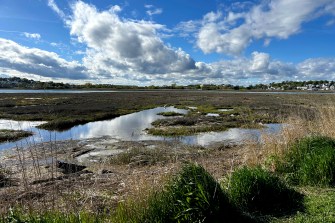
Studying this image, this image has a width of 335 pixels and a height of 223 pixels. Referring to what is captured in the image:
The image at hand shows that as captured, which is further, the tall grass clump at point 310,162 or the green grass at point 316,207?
the tall grass clump at point 310,162

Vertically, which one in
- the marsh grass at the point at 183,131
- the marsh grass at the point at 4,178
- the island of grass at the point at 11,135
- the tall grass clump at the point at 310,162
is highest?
the tall grass clump at the point at 310,162

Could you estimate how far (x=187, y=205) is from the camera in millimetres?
5926

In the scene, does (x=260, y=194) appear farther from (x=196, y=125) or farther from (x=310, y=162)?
(x=196, y=125)

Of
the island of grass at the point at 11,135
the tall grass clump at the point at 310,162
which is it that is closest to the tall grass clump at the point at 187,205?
the tall grass clump at the point at 310,162

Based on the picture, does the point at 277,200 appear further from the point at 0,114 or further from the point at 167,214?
the point at 0,114

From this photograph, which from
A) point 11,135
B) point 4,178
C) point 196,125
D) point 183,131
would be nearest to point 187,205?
point 4,178

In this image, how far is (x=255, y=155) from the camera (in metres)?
10.6

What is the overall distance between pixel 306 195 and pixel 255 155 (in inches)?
117

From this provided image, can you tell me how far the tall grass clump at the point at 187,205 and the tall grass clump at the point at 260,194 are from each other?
96 cm

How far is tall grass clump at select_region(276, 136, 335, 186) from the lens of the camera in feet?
28.1

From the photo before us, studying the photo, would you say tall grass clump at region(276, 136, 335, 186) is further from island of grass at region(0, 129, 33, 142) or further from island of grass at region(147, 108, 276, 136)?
island of grass at region(0, 129, 33, 142)

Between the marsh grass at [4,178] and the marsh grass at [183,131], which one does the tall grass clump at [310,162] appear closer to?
the marsh grass at [4,178]

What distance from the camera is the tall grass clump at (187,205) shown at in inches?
229

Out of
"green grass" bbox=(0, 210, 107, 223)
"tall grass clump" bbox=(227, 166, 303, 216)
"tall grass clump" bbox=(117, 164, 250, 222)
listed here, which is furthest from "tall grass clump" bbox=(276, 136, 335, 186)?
"green grass" bbox=(0, 210, 107, 223)
